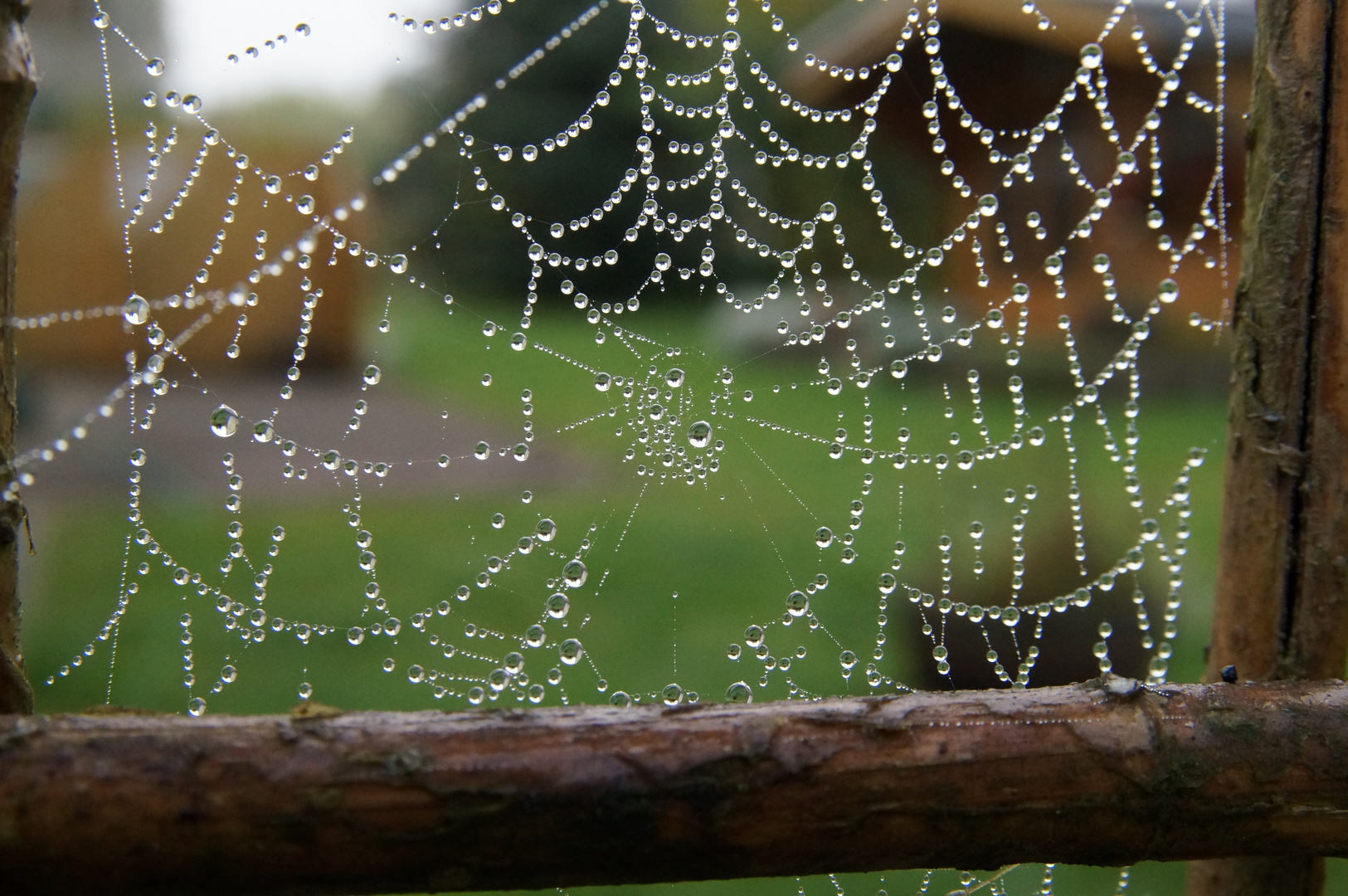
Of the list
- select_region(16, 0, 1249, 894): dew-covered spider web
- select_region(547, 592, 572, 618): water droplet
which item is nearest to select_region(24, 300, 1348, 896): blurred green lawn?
select_region(16, 0, 1249, 894): dew-covered spider web

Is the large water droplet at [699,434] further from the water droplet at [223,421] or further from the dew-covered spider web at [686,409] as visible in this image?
the water droplet at [223,421]

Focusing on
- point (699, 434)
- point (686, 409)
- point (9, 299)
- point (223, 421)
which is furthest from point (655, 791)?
point (686, 409)

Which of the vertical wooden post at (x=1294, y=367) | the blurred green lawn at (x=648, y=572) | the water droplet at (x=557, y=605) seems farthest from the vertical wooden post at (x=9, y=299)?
the blurred green lawn at (x=648, y=572)

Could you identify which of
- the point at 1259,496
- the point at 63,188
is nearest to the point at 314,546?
the point at 1259,496

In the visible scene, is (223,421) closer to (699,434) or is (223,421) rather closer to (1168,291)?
(699,434)

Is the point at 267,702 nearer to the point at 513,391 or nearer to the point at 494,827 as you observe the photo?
the point at 494,827
